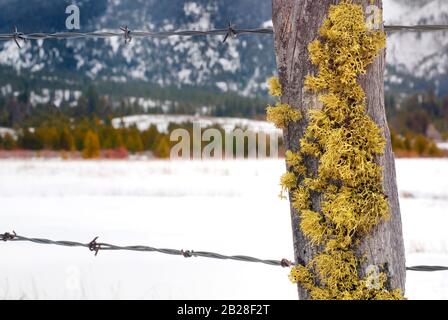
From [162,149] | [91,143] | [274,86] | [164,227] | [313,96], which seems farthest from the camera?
[91,143]

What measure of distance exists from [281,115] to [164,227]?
19448 mm

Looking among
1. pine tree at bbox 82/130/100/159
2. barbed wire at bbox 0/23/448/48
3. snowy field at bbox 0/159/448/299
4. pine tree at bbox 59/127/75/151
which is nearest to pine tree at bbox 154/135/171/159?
snowy field at bbox 0/159/448/299

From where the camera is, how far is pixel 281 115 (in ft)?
6.61

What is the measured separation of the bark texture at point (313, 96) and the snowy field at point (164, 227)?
416 cm

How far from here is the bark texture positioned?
1968mm

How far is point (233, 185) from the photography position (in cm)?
3512

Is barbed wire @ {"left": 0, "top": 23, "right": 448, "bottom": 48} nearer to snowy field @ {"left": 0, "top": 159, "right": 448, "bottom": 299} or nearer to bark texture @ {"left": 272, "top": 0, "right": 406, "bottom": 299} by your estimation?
bark texture @ {"left": 272, "top": 0, "right": 406, "bottom": 299}

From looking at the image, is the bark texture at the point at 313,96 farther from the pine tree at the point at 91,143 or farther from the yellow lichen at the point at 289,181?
the pine tree at the point at 91,143

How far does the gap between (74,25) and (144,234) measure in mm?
16596

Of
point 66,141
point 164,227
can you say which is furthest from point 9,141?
point 164,227

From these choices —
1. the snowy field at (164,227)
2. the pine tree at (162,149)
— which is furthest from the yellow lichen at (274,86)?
the pine tree at (162,149)

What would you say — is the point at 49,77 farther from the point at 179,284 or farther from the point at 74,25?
the point at 74,25

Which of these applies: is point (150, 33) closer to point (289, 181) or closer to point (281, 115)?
point (281, 115)

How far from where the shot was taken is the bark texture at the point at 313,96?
77.5 inches
